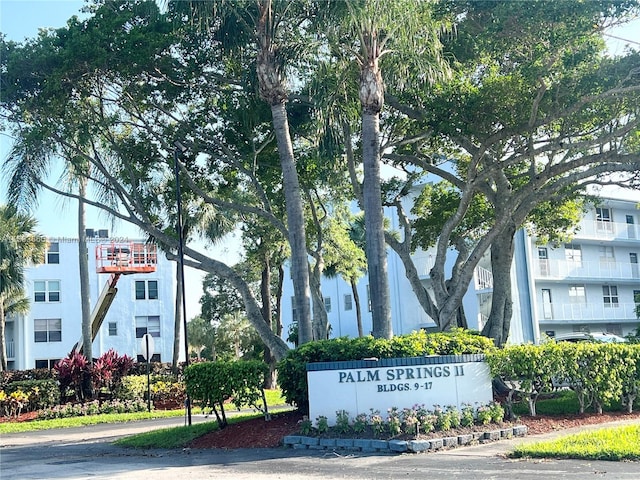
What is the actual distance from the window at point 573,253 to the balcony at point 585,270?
26 cm

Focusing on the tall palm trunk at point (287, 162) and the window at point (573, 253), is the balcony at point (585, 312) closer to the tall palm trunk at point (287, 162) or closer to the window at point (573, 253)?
the window at point (573, 253)

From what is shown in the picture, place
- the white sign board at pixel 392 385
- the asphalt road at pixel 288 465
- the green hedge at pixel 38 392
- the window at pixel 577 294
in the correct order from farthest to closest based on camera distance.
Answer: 1. the window at pixel 577 294
2. the green hedge at pixel 38 392
3. the white sign board at pixel 392 385
4. the asphalt road at pixel 288 465

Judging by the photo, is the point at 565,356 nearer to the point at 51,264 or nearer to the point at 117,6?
the point at 117,6

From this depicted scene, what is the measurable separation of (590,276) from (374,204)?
103ft

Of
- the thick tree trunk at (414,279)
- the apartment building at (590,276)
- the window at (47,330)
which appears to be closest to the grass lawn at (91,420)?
the thick tree trunk at (414,279)

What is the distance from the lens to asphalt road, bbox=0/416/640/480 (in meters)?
10.7

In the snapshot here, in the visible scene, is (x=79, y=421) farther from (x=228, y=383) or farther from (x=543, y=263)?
(x=543, y=263)

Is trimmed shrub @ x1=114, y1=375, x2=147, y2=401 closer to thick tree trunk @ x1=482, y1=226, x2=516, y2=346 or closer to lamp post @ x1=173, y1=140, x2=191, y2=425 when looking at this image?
lamp post @ x1=173, y1=140, x2=191, y2=425

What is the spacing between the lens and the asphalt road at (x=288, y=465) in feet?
35.0

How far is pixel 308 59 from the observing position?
1931cm

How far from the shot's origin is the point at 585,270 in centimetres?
4481

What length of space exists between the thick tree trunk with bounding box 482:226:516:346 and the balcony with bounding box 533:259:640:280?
20.3 meters

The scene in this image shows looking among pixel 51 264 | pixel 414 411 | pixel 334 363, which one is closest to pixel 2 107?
pixel 334 363

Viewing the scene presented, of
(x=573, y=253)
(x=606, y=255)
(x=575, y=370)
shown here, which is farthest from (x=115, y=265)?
(x=606, y=255)
